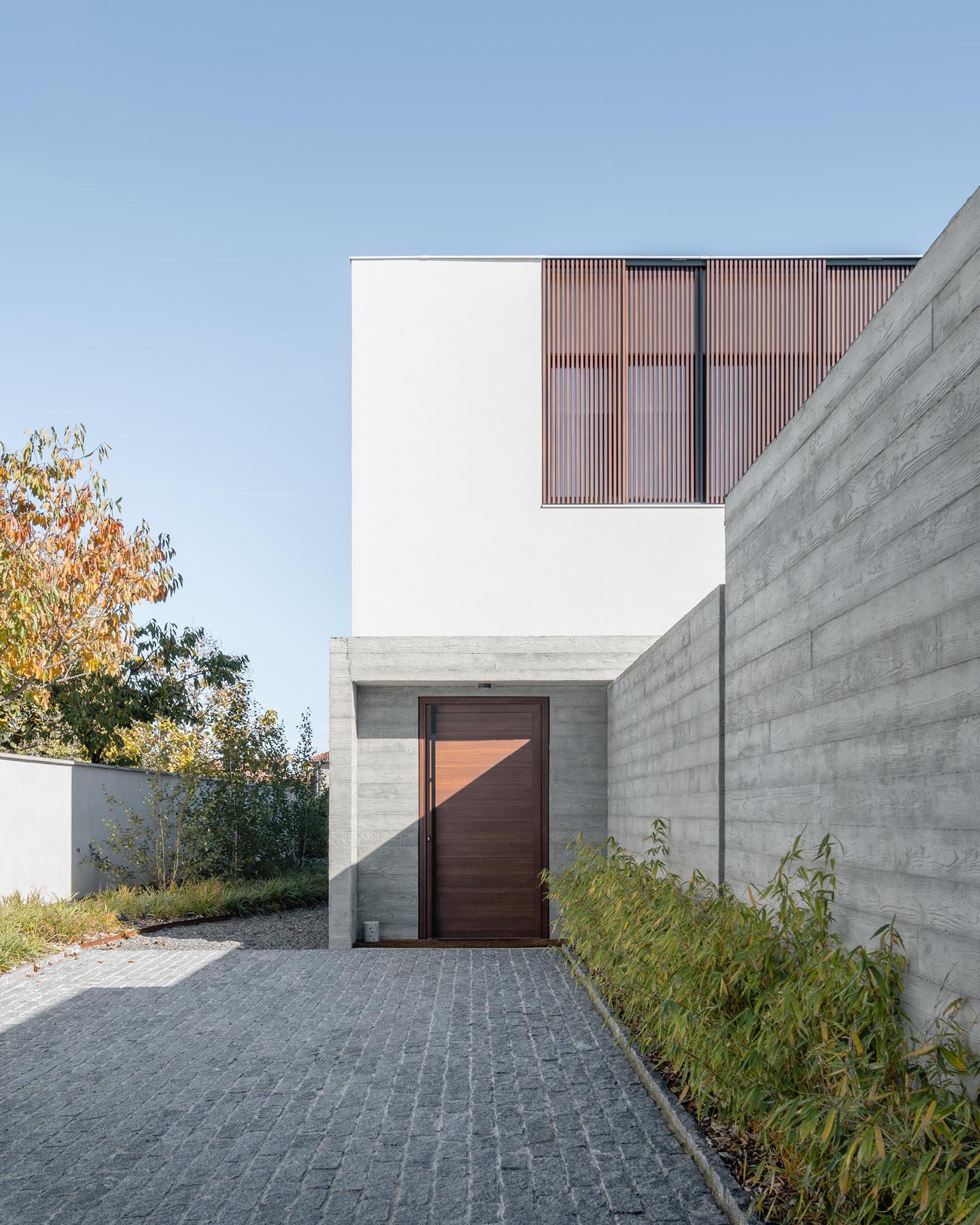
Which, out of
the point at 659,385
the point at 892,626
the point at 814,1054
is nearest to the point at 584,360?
the point at 659,385

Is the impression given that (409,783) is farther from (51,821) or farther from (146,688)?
(146,688)

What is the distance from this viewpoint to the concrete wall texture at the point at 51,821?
10281 millimetres

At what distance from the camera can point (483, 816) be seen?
970 centimetres

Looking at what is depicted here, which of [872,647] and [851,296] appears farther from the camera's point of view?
[851,296]

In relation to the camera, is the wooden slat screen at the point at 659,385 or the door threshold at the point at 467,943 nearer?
the door threshold at the point at 467,943

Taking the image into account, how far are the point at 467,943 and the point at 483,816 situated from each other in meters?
1.16

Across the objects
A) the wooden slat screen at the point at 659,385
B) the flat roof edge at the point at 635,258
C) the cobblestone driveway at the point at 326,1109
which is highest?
the flat roof edge at the point at 635,258

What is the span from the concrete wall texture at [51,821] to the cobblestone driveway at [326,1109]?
3.25 metres

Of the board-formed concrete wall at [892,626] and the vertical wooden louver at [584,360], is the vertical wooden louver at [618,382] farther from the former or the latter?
the board-formed concrete wall at [892,626]

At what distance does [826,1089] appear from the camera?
2.78 meters

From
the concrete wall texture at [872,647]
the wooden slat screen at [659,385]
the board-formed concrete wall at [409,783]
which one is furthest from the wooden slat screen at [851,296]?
the concrete wall texture at [872,647]

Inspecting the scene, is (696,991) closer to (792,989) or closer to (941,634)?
(792,989)

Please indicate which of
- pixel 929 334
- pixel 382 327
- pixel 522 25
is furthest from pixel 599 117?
pixel 929 334

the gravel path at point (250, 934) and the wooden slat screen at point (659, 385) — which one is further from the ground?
the wooden slat screen at point (659, 385)
